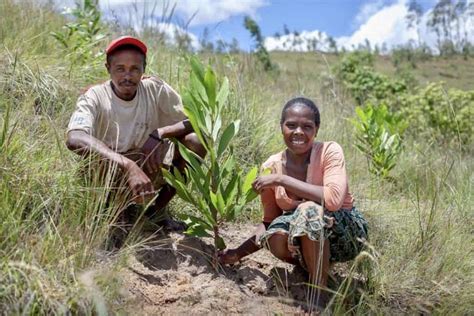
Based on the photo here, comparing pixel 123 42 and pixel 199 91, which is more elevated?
pixel 123 42

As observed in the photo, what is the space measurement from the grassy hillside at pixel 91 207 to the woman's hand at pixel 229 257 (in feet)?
1.43

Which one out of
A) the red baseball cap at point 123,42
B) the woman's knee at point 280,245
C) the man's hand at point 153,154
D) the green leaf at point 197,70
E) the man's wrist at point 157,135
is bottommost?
the woman's knee at point 280,245

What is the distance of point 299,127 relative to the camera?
2422mm

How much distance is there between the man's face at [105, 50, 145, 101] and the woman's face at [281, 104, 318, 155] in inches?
30.7

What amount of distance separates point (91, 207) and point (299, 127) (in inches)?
38.9

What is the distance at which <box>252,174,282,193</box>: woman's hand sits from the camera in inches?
90.8

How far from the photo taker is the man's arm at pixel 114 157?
226 cm

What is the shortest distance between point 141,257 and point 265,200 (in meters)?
Answer: 0.65

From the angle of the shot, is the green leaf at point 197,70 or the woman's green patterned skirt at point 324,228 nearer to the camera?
the woman's green patterned skirt at point 324,228

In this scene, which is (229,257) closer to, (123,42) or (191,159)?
(191,159)

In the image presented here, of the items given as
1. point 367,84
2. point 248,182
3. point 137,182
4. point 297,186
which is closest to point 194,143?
point 248,182

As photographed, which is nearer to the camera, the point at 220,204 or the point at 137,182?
the point at 137,182

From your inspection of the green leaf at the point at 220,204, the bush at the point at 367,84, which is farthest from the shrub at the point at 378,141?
the bush at the point at 367,84

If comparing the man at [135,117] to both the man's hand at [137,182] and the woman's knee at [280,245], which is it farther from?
the woman's knee at [280,245]
